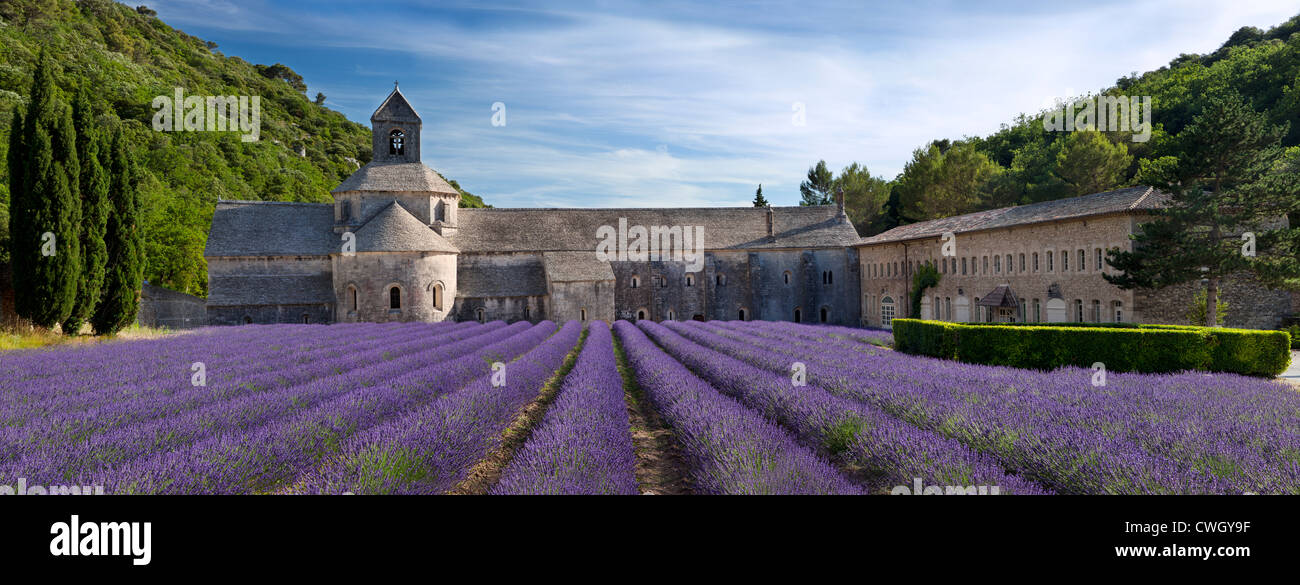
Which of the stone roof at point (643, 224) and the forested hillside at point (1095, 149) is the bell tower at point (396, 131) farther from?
the forested hillside at point (1095, 149)

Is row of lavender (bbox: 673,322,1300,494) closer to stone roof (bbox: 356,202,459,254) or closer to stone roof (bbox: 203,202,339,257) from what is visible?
stone roof (bbox: 356,202,459,254)

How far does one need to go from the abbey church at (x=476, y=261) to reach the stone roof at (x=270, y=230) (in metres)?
0.08

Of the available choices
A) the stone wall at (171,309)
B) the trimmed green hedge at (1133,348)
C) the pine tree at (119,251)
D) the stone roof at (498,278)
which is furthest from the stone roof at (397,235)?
the trimmed green hedge at (1133,348)

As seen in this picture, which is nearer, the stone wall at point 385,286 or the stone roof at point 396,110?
the stone wall at point 385,286

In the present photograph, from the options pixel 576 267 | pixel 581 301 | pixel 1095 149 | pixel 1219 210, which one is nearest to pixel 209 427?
pixel 1219 210

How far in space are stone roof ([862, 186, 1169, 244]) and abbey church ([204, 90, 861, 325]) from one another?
345 inches

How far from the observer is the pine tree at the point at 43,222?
16.7m

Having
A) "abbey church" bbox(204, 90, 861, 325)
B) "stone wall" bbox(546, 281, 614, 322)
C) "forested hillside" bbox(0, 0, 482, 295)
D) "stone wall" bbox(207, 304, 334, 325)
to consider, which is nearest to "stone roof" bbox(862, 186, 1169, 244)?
"abbey church" bbox(204, 90, 861, 325)

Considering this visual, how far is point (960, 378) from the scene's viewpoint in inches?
366

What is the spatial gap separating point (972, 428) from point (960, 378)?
3928 millimetres

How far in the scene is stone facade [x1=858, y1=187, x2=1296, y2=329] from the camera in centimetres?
2083
